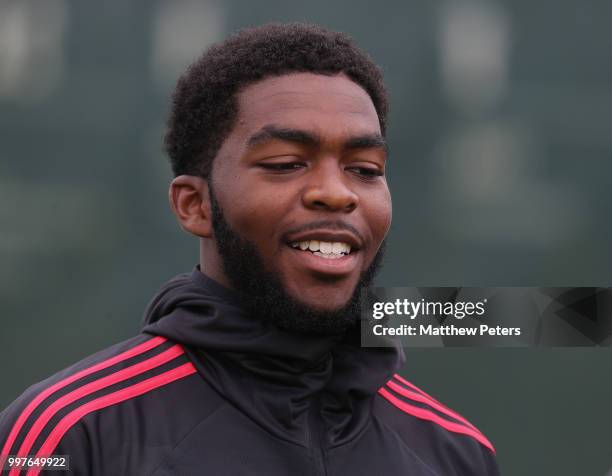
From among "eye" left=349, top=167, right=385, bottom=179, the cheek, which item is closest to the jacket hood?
the cheek

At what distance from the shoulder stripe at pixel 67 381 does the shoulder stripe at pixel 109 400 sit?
8 centimetres

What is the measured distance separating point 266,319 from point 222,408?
0.69 feet

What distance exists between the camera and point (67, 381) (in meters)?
1.88

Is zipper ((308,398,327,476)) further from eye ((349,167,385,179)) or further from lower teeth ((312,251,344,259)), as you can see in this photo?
eye ((349,167,385,179))

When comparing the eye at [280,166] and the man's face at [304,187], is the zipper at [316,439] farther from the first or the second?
the eye at [280,166]

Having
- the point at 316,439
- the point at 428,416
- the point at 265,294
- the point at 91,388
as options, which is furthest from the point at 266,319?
the point at 428,416

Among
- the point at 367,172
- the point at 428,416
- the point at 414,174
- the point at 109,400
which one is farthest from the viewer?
the point at 414,174

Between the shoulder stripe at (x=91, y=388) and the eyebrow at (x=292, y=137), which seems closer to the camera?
the shoulder stripe at (x=91, y=388)

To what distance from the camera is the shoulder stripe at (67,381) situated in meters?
1.81

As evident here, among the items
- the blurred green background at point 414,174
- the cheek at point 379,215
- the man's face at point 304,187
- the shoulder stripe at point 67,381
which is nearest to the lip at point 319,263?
the man's face at point 304,187

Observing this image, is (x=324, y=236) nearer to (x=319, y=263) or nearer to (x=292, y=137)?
(x=319, y=263)

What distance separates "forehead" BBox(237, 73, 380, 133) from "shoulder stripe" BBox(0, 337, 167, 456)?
51 cm

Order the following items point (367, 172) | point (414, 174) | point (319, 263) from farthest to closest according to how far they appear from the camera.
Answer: point (414, 174)
point (367, 172)
point (319, 263)

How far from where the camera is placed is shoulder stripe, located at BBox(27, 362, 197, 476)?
5.74 feet
